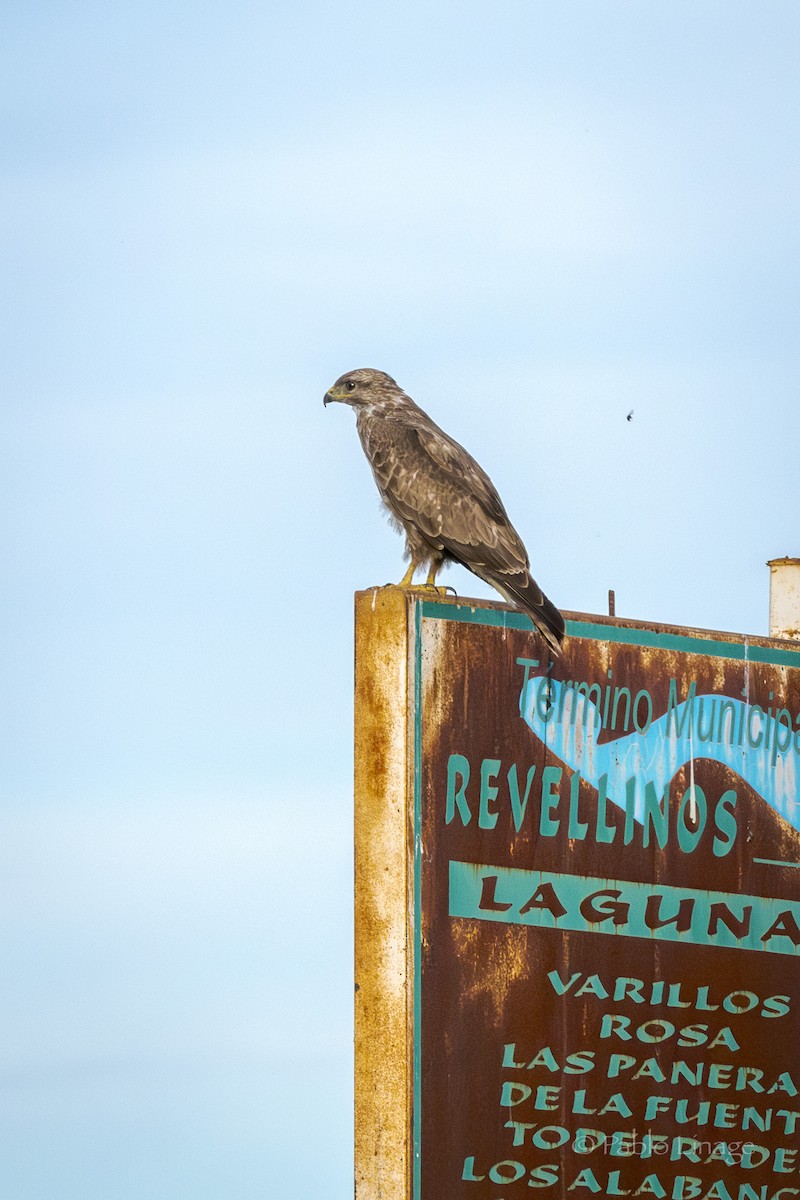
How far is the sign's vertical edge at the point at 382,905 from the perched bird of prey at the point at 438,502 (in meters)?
0.83

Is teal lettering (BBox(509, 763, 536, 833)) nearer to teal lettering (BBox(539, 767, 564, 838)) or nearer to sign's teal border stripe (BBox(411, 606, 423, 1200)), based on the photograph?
teal lettering (BBox(539, 767, 564, 838))

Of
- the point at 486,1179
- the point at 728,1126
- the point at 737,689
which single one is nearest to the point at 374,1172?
the point at 486,1179

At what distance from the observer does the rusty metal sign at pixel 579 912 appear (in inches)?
274

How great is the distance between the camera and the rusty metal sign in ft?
22.8

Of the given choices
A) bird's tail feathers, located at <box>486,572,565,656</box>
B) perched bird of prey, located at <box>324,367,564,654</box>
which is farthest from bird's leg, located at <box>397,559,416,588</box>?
bird's tail feathers, located at <box>486,572,565,656</box>

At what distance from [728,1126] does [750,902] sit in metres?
0.97

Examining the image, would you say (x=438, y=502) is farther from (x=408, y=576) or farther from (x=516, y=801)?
(x=516, y=801)

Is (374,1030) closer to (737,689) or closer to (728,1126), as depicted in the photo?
(728,1126)

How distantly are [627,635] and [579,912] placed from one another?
47.7 inches

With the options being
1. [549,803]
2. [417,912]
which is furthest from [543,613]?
[417,912]

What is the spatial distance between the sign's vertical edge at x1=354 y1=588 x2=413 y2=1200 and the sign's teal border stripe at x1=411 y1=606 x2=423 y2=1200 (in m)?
0.04

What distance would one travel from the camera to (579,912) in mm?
7605

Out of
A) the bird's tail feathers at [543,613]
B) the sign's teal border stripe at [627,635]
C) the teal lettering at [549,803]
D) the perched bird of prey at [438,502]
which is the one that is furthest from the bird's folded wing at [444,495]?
the teal lettering at [549,803]

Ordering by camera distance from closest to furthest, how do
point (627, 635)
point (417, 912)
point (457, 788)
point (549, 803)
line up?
1. point (417, 912)
2. point (457, 788)
3. point (549, 803)
4. point (627, 635)
